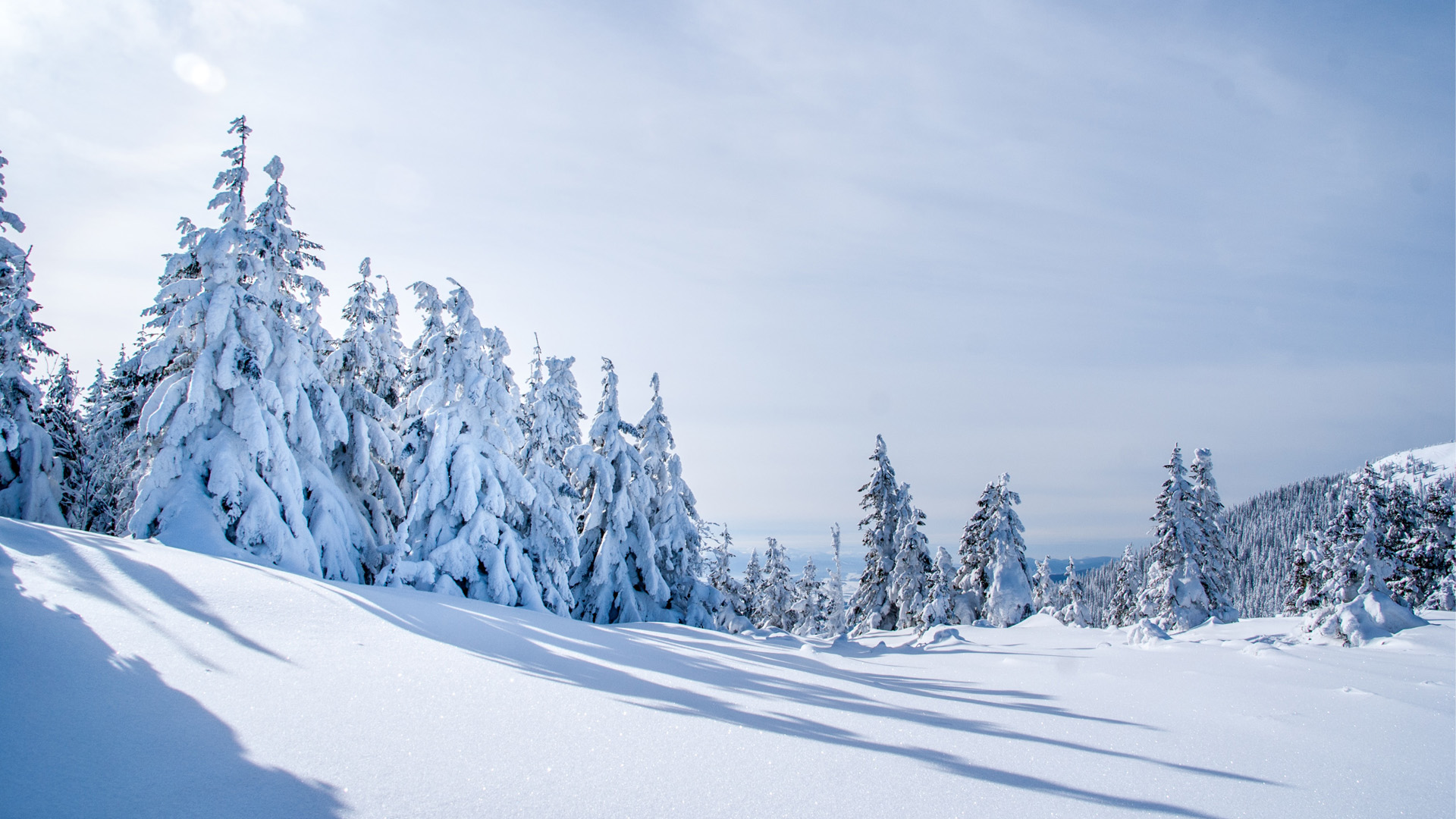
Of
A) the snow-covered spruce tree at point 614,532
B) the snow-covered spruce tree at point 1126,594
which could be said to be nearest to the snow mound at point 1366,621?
the snow-covered spruce tree at point 614,532

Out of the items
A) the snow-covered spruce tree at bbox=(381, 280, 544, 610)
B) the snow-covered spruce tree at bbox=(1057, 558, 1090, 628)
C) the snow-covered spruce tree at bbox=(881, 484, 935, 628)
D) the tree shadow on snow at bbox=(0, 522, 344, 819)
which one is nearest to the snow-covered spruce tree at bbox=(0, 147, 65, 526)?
the snow-covered spruce tree at bbox=(381, 280, 544, 610)

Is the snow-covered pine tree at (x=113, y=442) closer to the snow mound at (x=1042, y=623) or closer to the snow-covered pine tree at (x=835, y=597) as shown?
the snow mound at (x=1042, y=623)

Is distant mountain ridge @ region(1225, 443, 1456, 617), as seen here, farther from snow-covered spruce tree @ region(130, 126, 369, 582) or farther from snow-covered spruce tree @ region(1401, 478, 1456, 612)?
snow-covered spruce tree @ region(130, 126, 369, 582)

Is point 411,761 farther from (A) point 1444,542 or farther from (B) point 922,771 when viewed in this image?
(A) point 1444,542

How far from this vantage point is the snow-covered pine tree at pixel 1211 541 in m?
33.2

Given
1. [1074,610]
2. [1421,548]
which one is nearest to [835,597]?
[1074,610]

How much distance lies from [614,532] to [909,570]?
16.5 m

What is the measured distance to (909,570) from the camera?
3406 centimetres

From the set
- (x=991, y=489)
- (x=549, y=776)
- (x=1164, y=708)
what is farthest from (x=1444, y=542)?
(x=549, y=776)

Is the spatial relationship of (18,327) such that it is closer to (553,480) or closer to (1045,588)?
(553,480)

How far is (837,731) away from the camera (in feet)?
20.7

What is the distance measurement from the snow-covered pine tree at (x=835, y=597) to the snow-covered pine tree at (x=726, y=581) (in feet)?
36.9

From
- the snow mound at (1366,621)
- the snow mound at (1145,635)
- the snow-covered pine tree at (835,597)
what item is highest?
the snow mound at (1366,621)

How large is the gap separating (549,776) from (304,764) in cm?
164
